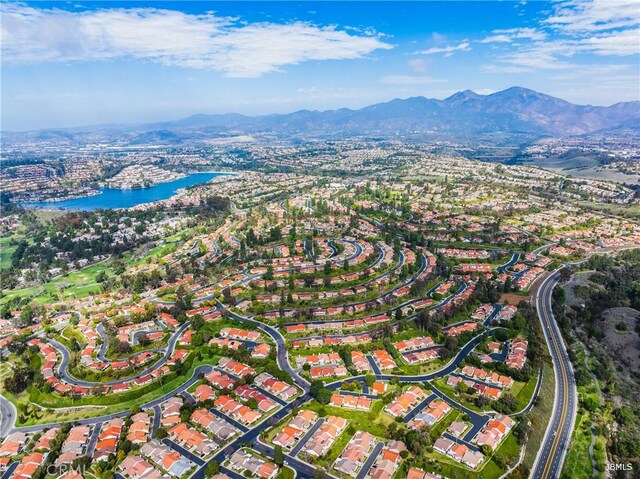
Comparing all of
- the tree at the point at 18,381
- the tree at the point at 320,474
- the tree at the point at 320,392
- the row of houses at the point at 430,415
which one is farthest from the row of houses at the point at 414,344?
the tree at the point at 18,381

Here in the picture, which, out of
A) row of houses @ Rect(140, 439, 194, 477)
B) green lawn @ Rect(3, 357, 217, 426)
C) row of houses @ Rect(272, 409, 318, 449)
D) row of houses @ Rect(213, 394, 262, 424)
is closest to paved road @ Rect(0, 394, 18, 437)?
green lawn @ Rect(3, 357, 217, 426)

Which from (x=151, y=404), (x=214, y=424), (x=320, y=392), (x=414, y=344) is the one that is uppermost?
(x=320, y=392)

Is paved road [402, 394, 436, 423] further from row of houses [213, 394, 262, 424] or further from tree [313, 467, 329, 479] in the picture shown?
row of houses [213, 394, 262, 424]

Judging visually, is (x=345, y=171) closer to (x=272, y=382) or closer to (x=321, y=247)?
(x=321, y=247)

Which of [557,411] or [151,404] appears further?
[151,404]

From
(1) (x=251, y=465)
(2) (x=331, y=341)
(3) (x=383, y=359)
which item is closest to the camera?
(1) (x=251, y=465)

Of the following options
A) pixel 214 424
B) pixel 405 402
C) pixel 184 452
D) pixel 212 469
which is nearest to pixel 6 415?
pixel 184 452

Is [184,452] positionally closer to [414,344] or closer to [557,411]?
[414,344]

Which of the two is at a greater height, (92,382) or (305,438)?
(305,438)
